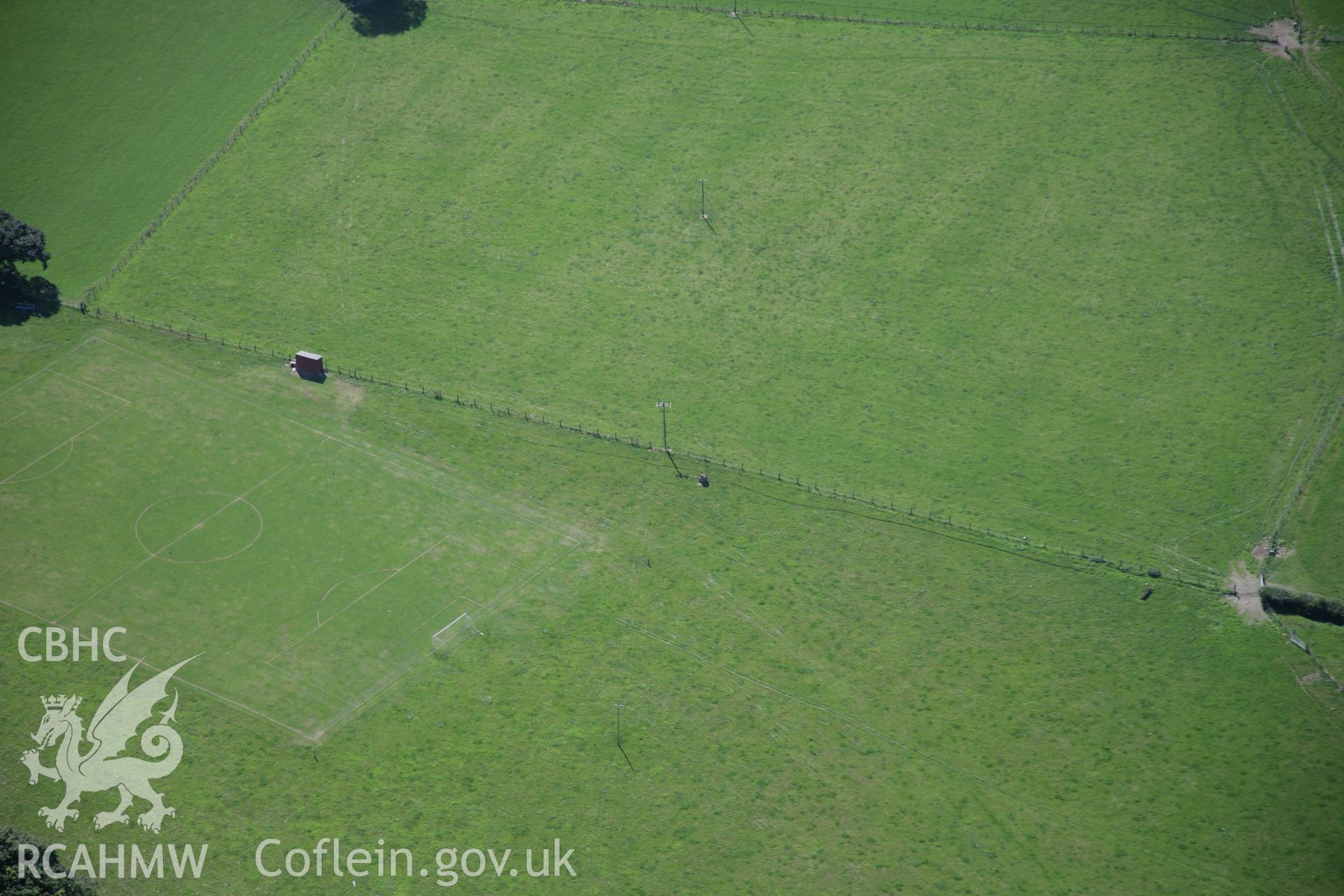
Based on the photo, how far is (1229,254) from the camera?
484 ft

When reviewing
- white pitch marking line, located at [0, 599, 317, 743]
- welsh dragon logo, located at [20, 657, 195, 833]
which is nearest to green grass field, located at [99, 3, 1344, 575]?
white pitch marking line, located at [0, 599, 317, 743]

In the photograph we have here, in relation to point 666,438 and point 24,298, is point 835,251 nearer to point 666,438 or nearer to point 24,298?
point 666,438

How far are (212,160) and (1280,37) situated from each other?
402ft

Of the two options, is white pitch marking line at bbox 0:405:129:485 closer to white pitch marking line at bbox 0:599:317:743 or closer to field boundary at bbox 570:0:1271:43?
white pitch marking line at bbox 0:599:317:743

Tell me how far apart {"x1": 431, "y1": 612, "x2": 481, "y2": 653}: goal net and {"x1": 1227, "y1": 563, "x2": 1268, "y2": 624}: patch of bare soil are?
64376 millimetres

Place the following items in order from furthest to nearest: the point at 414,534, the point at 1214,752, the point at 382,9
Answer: the point at 382,9 → the point at 414,534 → the point at 1214,752

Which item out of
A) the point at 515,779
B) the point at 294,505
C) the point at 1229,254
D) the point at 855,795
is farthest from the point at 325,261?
the point at 1229,254

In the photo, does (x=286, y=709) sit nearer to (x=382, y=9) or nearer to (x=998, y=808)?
(x=998, y=808)

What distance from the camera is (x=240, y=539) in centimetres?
12706

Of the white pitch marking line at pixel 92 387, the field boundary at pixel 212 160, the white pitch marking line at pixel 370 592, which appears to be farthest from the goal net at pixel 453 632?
the field boundary at pixel 212 160

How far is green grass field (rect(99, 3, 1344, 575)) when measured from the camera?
→ 135m

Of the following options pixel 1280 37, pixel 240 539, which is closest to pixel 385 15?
pixel 240 539

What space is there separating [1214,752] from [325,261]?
98.4m

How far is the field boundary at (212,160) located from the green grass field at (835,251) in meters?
1.25
